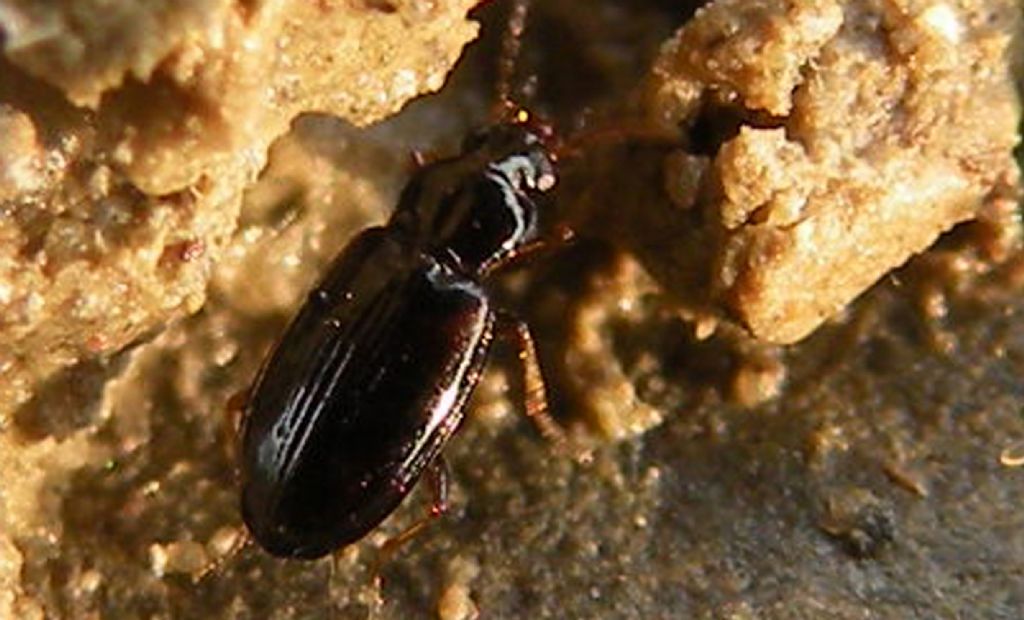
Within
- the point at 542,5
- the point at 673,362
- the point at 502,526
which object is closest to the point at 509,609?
the point at 502,526

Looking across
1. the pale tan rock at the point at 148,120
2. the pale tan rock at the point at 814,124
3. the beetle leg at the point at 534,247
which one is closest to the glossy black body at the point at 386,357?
→ the beetle leg at the point at 534,247

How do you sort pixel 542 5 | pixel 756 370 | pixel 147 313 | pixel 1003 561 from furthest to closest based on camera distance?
pixel 542 5, pixel 756 370, pixel 1003 561, pixel 147 313

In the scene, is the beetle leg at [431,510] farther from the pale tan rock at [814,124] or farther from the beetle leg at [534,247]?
the pale tan rock at [814,124]

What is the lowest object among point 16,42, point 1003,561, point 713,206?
point 1003,561

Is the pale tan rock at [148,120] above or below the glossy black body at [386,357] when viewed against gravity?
above

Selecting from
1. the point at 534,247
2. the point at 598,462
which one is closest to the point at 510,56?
the point at 534,247

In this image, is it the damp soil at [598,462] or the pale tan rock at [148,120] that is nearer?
the pale tan rock at [148,120]

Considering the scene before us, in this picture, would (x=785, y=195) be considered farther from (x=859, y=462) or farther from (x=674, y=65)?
(x=859, y=462)
